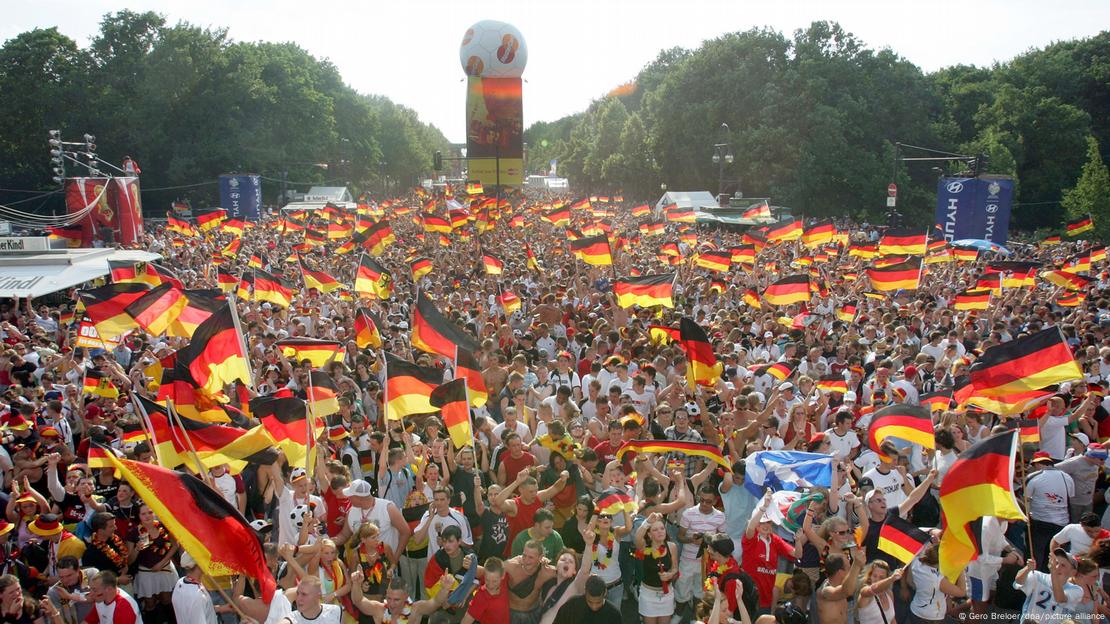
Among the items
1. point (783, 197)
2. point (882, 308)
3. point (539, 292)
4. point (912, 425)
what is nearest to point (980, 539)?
point (912, 425)

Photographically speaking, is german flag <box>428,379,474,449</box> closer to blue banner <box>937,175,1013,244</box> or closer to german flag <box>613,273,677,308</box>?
german flag <box>613,273,677,308</box>

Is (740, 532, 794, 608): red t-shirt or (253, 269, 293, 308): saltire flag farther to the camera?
(253, 269, 293, 308): saltire flag

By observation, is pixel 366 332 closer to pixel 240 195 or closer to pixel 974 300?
pixel 974 300

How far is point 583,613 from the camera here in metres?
5.23

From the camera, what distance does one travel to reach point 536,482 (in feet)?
21.6

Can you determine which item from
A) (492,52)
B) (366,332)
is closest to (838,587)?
(366,332)

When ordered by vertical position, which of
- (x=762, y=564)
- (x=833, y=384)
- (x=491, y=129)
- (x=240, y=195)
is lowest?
(x=762, y=564)

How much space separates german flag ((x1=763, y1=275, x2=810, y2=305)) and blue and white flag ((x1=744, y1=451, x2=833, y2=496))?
714cm

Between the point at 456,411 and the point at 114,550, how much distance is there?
2993 millimetres

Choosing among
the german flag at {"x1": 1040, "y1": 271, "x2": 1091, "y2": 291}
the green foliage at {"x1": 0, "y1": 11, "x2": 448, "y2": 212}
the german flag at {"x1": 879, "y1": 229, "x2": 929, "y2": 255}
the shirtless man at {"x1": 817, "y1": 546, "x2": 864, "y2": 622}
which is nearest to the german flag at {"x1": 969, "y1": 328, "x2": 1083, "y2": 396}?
the shirtless man at {"x1": 817, "y1": 546, "x2": 864, "y2": 622}

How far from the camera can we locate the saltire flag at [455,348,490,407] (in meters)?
8.60

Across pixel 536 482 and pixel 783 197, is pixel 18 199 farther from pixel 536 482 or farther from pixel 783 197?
pixel 536 482

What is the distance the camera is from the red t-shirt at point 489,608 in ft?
17.5

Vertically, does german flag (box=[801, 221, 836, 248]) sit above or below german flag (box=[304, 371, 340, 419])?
above
